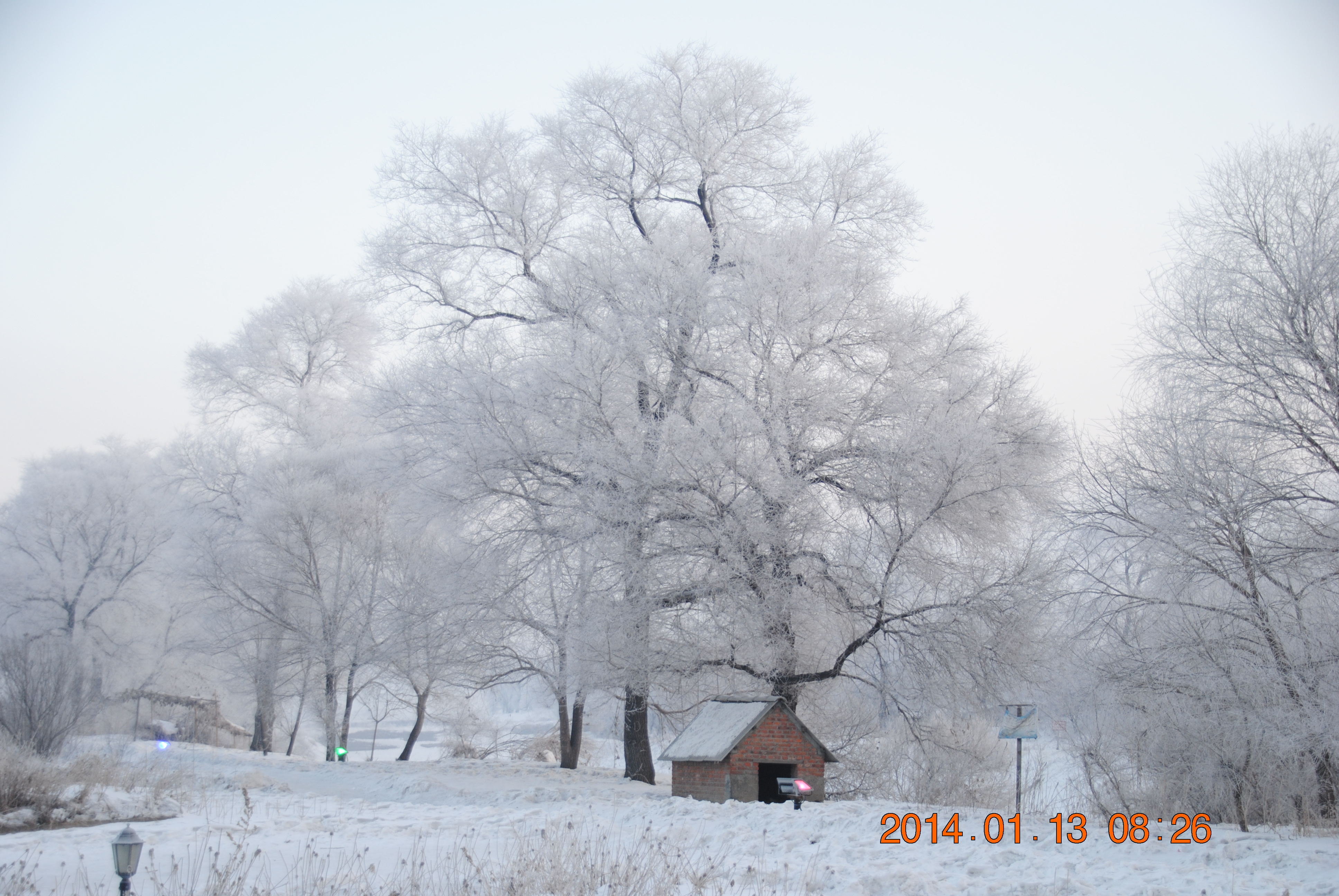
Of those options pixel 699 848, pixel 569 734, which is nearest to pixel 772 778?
pixel 699 848

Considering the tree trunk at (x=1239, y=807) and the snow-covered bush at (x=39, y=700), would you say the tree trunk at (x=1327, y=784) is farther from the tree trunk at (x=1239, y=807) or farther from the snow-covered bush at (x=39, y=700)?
the snow-covered bush at (x=39, y=700)

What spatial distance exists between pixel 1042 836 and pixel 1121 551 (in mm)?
4431

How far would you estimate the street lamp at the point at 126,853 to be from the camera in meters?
6.15

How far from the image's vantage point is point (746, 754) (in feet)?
39.7

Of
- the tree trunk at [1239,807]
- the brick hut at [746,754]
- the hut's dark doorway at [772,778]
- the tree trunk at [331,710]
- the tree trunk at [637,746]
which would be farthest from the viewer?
the tree trunk at [331,710]

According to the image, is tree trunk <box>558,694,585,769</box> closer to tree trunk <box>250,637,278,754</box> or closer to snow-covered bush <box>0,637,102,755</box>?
tree trunk <box>250,637,278,754</box>

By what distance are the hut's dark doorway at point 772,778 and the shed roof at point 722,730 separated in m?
0.50

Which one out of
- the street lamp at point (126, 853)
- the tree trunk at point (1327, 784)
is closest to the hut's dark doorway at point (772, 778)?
the tree trunk at point (1327, 784)

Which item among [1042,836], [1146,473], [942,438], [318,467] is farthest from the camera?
[318,467]

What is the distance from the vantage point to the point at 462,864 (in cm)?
828

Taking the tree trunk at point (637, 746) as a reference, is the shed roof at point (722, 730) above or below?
above

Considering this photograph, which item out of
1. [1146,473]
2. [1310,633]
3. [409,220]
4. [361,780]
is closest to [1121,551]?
[1146,473]

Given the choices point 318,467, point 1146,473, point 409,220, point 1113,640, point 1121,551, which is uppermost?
point 409,220

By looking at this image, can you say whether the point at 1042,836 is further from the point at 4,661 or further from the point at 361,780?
the point at 4,661
